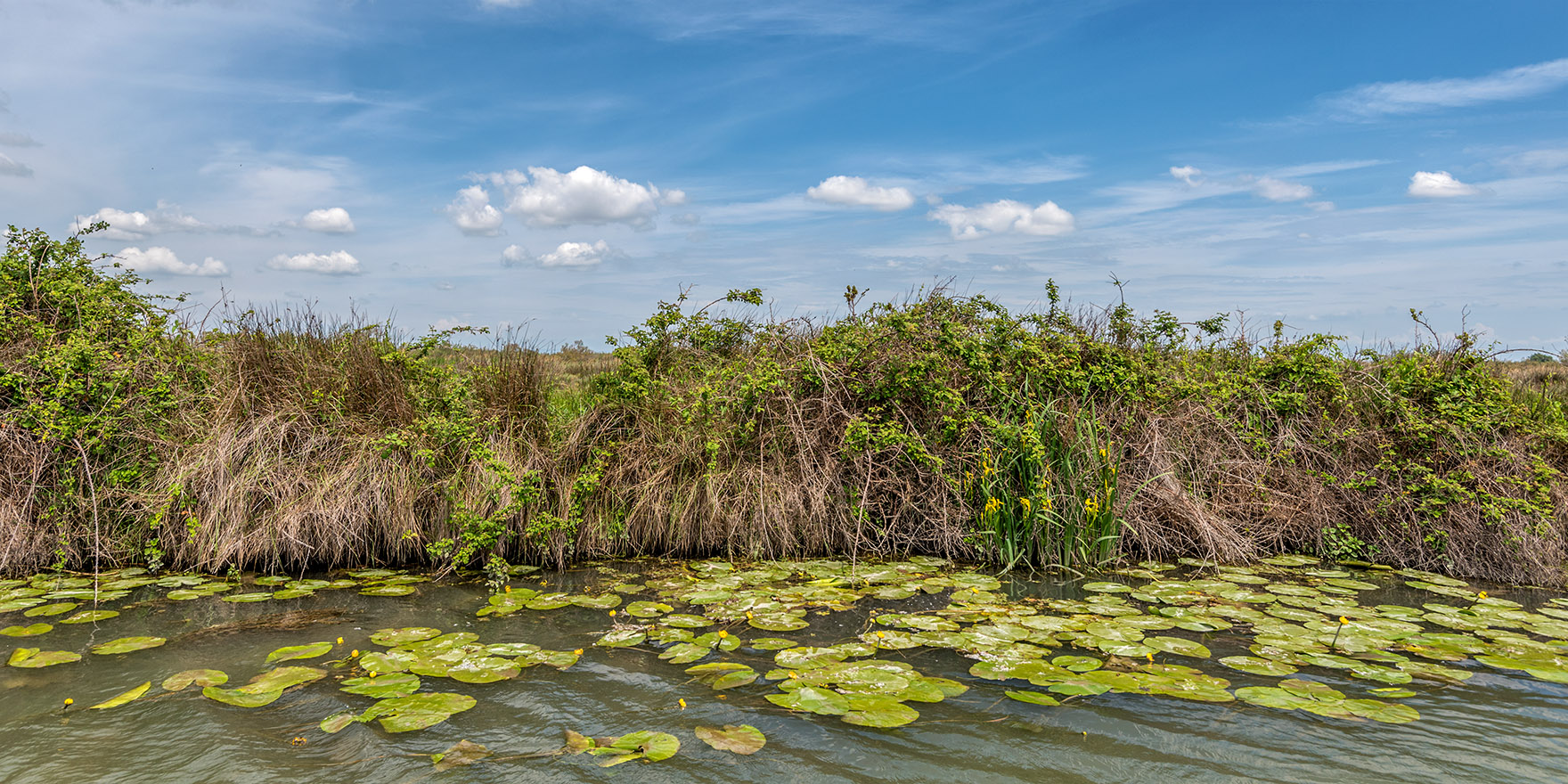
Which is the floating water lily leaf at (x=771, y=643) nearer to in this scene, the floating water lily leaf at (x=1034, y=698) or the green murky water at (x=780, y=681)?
the green murky water at (x=780, y=681)

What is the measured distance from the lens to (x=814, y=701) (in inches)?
121

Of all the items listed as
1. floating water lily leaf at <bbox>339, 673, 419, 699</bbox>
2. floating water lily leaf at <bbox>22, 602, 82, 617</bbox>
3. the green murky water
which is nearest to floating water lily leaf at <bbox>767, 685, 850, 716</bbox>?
the green murky water

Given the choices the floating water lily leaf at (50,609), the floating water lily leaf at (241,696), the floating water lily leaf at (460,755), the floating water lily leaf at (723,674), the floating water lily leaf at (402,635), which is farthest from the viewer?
the floating water lily leaf at (50,609)

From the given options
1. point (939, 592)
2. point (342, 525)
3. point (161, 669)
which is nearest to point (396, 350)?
point (342, 525)

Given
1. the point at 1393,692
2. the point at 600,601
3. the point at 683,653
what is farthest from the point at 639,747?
the point at 1393,692

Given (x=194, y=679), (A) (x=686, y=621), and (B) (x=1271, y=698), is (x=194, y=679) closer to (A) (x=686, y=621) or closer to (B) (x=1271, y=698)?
(A) (x=686, y=621)

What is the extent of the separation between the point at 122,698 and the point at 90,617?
5.01ft

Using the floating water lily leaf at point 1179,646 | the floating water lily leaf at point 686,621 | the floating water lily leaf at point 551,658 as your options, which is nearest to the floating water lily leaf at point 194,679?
the floating water lily leaf at point 551,658

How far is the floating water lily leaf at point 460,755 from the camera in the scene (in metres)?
2.64

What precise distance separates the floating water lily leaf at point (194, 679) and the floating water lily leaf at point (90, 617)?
127 cm

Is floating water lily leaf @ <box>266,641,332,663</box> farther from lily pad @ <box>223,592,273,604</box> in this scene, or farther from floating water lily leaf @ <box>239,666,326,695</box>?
lily pad @ <box>223,592,273,604</box>

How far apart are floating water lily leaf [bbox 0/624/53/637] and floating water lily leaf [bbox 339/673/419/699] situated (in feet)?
6.45

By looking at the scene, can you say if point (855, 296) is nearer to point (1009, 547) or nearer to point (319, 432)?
point (1009, 547)

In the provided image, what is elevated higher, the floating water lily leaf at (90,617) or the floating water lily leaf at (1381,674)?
the floating water lily leaf at (90,617)
